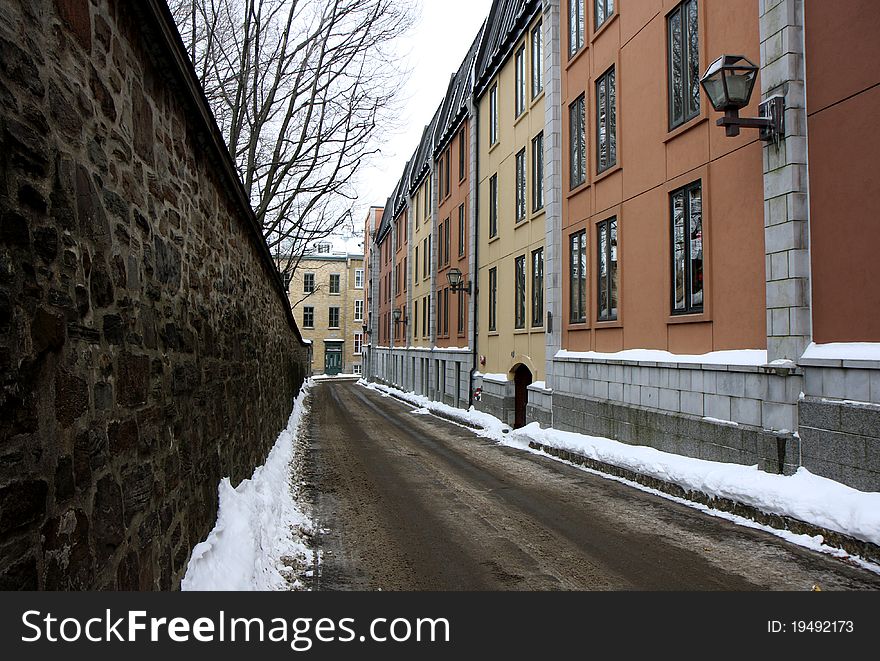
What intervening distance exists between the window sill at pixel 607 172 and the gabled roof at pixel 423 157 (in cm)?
1814

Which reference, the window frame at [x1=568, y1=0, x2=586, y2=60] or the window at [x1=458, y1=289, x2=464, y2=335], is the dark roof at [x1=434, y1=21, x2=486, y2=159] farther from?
the window frame at [x1=568, y1=0, x2=586, y2=60]

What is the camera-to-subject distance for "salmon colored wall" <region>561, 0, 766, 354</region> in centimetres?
884

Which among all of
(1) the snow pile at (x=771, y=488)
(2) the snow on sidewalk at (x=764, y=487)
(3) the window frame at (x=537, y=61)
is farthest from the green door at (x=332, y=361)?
(1) the snow pile at (x=771, y=488)

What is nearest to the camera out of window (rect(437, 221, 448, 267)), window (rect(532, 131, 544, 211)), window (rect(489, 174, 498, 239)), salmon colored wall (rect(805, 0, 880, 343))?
salmon colored wall (rect(805, 0, 880, 343))

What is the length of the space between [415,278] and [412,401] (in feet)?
29.6

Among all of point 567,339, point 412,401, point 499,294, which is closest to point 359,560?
point 567,339

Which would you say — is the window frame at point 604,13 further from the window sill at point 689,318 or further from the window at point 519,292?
the window sill at point 689,318

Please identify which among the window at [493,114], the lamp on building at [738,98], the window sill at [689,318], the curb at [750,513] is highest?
the window at [493,114]

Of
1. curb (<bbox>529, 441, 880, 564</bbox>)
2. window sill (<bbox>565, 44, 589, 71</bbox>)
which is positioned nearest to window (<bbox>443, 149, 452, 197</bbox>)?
window sill (<bbox>565, 44, 589, 71</bbox>)

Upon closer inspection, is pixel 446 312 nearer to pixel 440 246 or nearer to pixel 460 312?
pixel 460 312

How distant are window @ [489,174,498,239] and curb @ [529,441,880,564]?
10.7m

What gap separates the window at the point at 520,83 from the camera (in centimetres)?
1811

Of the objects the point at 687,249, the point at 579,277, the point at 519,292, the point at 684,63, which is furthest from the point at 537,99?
the point at 687,249

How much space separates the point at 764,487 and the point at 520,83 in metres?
14.2
